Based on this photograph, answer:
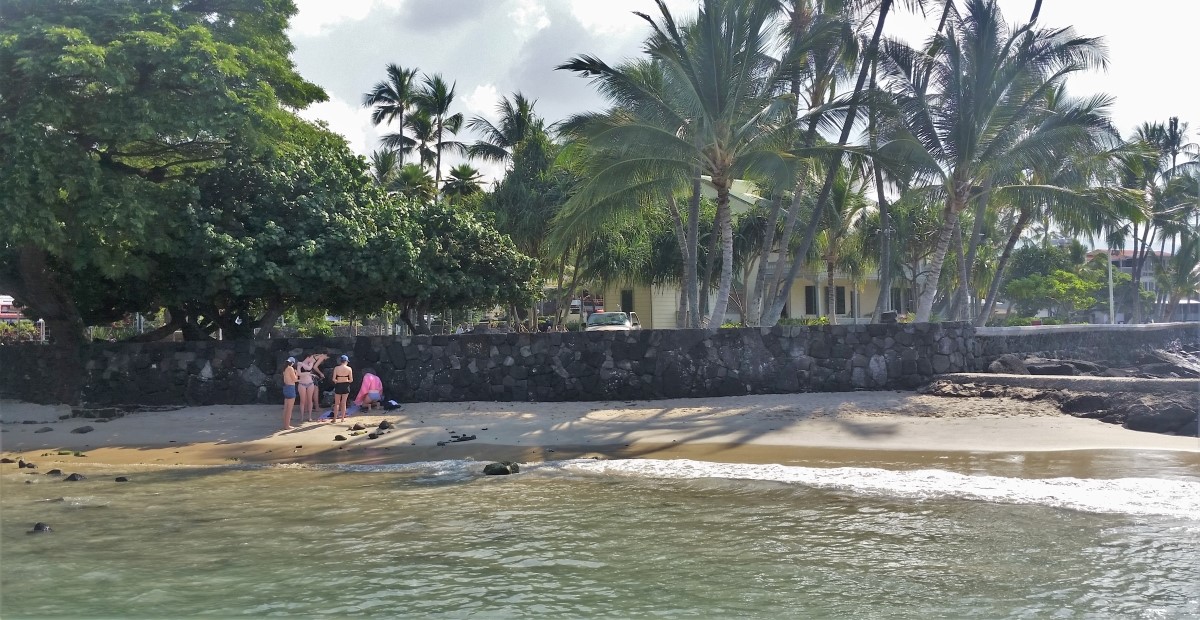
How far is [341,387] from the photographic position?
640 inches

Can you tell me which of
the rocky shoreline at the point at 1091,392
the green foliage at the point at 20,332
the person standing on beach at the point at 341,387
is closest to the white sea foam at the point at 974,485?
the rocky shoreline at the point at 1091,392

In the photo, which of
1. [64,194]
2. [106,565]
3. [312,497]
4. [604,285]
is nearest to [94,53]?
[64,194]

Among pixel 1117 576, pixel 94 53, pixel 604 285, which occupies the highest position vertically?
pixel 94 53

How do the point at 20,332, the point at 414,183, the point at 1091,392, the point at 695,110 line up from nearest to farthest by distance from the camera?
the point at 1091,392, the point at 695,110, the point at 414,183, the point at 20,332

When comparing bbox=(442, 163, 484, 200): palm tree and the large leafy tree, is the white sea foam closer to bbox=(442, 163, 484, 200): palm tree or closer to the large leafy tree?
the large leafy tree

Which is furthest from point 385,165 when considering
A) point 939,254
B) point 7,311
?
point 7,311

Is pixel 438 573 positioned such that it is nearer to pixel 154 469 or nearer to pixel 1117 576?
pixel 1117 576

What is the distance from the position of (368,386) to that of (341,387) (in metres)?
0.98

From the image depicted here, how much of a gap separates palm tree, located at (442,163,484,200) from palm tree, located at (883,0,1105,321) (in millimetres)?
15352

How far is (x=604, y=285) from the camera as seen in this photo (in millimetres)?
31562

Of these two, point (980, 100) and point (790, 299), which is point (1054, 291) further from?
point (980, 100)

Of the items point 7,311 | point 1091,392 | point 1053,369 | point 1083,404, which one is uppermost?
point 7,311

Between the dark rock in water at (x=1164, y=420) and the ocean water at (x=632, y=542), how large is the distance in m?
2.08

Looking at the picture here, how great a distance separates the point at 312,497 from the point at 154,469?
3819 mm
